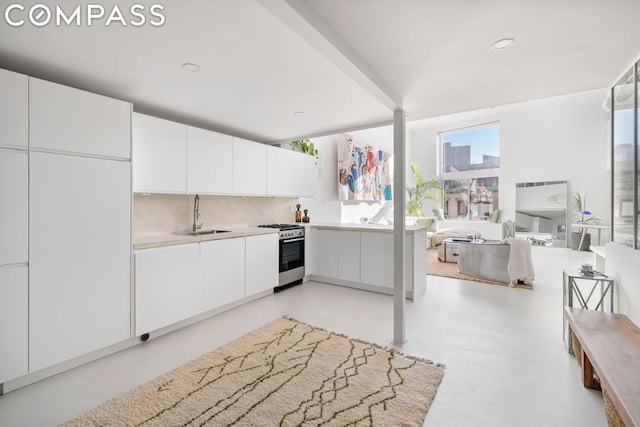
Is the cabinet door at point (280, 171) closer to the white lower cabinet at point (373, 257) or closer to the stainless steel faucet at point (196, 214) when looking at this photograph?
the stainless steel faucet at point (196, 214)

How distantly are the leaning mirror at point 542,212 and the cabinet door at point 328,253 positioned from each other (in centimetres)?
667

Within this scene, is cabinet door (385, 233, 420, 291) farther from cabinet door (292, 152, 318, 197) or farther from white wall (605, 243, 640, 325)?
white wall (605, 243, 640, 325)

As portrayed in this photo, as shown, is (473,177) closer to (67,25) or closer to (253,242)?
(253,242)

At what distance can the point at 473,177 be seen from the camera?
30.8ft

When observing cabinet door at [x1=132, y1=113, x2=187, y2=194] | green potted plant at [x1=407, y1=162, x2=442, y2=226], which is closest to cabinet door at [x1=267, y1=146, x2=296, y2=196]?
cabinet door at [x1=132, y1=113, x2=187, y2=194]

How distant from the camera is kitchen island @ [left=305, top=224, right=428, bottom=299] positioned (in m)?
3.67

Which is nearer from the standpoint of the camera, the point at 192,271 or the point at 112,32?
the point at 112,32

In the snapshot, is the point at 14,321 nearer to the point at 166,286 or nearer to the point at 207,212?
the point at 166,286

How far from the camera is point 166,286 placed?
270 cm

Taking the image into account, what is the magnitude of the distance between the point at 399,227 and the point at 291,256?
2.05 meters

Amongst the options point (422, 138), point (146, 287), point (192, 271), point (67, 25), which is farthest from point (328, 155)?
point (422, 138)

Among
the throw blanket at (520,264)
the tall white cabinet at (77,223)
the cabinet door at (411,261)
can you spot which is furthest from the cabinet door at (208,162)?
the throw blanket at (520,264)

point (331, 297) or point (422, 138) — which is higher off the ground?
point (422, 138)

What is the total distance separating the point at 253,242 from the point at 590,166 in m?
→ 8.88
